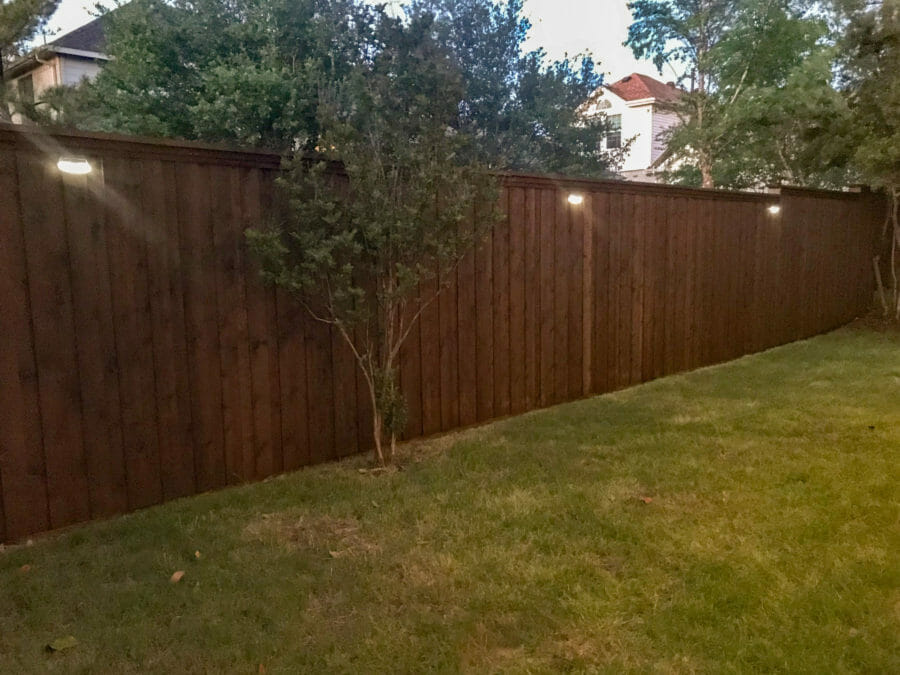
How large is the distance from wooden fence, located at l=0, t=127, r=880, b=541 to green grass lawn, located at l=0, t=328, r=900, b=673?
0.32 metres

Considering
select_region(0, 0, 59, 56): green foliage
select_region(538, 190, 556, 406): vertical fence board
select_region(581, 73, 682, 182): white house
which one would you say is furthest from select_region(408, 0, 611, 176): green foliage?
select_region(581, 73, 682, 182): white house

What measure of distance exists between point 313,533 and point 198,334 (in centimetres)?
136

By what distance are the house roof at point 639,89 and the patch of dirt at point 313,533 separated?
24666 millimetres

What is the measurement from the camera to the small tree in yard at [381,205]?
13.0ft

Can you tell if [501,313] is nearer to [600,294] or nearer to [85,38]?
[600,294]

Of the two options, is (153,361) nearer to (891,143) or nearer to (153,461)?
(153,461)

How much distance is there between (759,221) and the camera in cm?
895

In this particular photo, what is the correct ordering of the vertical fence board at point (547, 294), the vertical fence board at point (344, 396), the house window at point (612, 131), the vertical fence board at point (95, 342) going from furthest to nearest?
the house window at point (612, 131)
the vertical fence board at point (547, 294)
the vertical fence board at point (344, 396)
the vertical fence board at point (95, 342)

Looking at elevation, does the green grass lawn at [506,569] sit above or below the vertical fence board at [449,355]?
below

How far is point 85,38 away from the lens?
52.4 ft

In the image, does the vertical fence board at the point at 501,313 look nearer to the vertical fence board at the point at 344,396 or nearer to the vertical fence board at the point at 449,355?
the vertical fence board at the point at 449,355

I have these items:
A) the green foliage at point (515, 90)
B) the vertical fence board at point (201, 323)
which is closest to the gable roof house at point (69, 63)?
the green foliage at point (515, 90)

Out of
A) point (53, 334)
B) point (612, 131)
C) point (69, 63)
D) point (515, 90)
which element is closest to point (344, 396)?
point (53, 334)

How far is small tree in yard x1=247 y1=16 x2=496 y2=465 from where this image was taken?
3.96 meters
